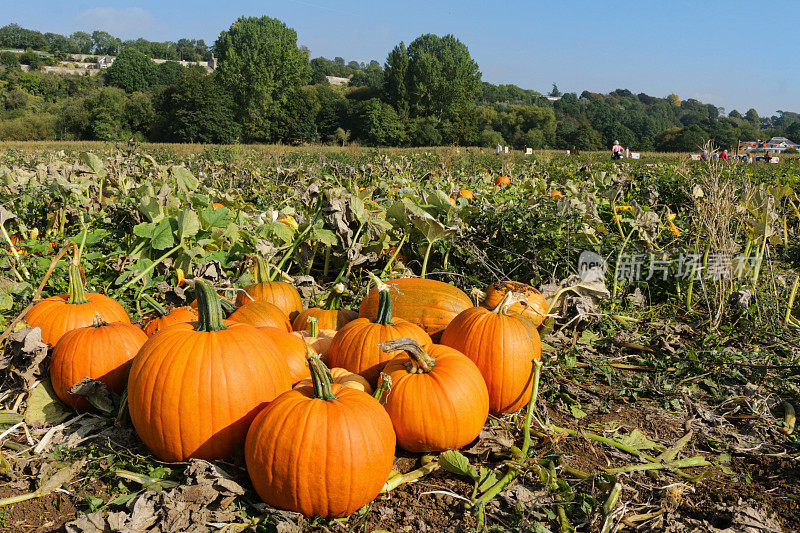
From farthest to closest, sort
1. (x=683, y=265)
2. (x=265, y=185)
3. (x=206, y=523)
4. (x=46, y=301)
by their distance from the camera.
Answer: (x=265, y=185) < (x=683, y=265) < (x=46, y=301) < (x=206, y=523)

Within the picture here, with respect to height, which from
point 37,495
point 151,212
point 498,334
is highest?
point 151,212

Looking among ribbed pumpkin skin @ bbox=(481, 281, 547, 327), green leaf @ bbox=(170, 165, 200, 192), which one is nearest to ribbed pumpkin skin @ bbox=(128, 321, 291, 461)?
ribbed pumpkin skin @ bbox=(481, 281, 547, 327)

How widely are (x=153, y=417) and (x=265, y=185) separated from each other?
20.7 ft

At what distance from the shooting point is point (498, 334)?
2857mm

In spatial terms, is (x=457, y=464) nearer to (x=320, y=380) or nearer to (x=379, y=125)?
(x=320, y=380)

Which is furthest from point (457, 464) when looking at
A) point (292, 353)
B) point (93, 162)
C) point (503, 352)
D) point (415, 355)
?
point (93, 162)

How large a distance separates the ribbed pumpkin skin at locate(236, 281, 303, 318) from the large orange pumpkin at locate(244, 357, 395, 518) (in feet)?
4.88

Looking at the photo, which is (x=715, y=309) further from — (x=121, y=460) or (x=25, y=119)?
(x=25, y=119)

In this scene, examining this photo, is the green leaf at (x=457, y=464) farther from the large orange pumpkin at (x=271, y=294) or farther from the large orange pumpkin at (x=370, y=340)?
the large orange pumpkin at (x=271, y=294)

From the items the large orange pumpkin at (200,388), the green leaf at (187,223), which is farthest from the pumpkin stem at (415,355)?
the green leaf at (187,223)

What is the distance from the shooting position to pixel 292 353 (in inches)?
105

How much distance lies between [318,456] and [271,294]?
5.71ft

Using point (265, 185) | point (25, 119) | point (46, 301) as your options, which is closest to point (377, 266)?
point (46, 301)

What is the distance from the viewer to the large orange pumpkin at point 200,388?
7.25 ft
